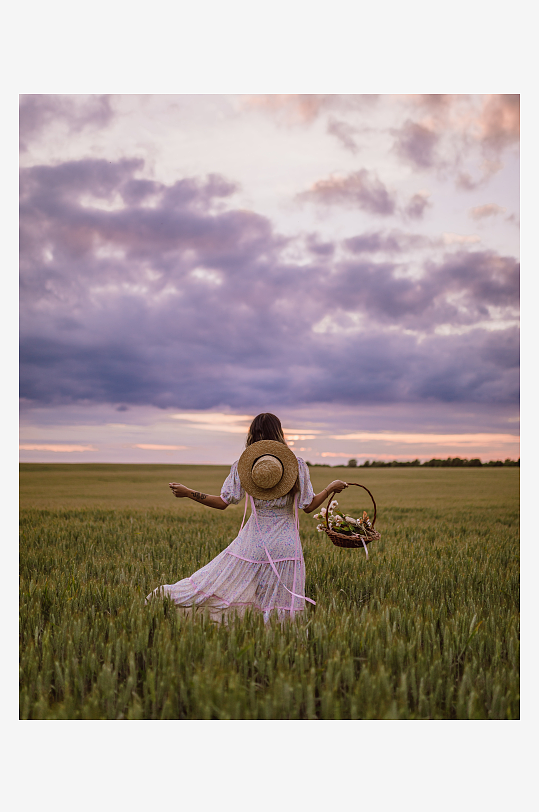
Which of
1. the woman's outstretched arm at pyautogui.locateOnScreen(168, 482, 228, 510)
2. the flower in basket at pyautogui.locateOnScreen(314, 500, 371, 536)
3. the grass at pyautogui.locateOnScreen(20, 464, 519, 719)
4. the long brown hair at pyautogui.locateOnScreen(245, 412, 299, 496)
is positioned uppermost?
the long brown hair at pyautogui.locateOnScreen(245, 412, 299, 496)

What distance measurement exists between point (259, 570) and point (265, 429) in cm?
126

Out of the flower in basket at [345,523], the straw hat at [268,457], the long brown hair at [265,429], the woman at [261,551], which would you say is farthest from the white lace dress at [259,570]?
the flower in basket at [345,523]

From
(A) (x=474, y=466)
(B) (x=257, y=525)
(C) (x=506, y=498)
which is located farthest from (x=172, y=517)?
(A) (x=474, y=466)

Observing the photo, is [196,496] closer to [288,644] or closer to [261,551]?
[261,551]

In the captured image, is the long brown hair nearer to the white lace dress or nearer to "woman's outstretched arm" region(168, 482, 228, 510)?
the white lace dress

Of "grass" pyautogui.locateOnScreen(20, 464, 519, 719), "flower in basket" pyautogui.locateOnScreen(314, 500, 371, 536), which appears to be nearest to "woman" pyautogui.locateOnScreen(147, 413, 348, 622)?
"grass" pyautogui.locateOnScreen(20, 464, 519, 719)

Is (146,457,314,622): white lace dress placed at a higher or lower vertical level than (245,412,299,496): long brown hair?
lower

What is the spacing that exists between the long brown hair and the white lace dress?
0.27 m

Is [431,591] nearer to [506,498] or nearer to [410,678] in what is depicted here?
[410,678]

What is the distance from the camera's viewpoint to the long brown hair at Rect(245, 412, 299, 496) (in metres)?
4.49

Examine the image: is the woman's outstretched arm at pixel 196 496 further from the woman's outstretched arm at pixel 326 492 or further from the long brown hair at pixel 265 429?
the woman's outstretched arm at pixel 326 492

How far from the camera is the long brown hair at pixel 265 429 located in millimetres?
4492
